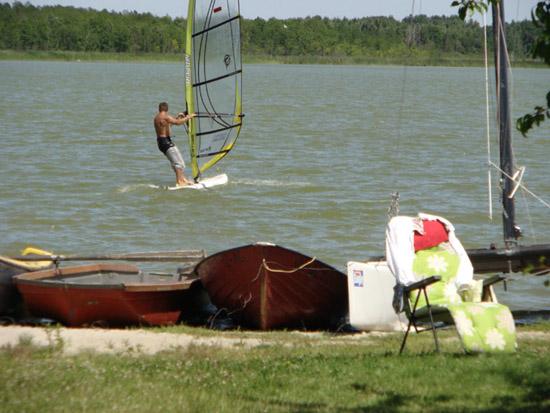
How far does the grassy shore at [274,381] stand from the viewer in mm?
6461

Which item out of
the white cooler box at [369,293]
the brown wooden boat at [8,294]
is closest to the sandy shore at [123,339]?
Result: the white cooler box at [369,293]

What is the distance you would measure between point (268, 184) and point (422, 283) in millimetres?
15377

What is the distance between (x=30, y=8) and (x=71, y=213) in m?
126

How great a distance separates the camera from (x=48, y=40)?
12812cm

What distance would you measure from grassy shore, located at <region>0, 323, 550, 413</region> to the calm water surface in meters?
5.24

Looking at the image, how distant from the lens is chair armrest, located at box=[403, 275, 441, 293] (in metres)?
7.99

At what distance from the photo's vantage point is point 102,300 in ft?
A: 35.1

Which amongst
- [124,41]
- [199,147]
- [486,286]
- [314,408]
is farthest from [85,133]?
[124,41]

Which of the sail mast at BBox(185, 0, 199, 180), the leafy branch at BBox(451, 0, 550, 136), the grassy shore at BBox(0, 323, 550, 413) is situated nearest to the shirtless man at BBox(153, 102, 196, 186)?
the sail mast at BBox(185, 0, 199, 180)

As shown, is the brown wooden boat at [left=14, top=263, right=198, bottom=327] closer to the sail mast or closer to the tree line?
the sail mast

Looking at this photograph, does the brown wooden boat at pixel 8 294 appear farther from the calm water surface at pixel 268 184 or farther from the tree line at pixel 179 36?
the tree line at pixel 179 36

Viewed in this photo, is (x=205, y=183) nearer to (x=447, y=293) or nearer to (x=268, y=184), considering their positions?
(x=268, y=184)

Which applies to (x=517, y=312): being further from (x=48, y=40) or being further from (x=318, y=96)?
(x=48, y=40)

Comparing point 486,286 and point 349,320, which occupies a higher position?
point 486,286
